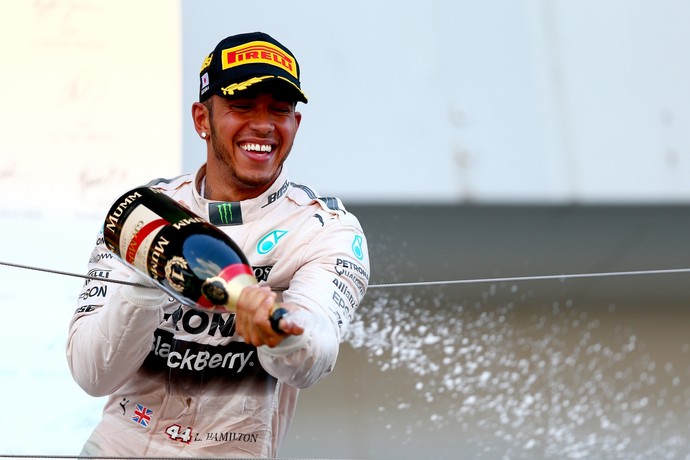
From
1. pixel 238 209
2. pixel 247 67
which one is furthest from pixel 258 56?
pixel 238 209

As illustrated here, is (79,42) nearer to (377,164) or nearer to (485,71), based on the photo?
(377,164)

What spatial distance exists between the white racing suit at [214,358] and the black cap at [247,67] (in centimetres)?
9

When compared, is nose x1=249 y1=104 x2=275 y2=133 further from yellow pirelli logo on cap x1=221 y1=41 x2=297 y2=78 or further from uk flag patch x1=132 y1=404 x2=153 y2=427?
uk flag patch x1=132 y1=404 x2=153 y2=427

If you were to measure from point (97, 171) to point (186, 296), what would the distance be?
2.60 ft

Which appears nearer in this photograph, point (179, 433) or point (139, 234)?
point (139, 234)

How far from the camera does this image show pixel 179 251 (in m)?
0.59

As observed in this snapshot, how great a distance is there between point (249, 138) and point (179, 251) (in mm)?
179

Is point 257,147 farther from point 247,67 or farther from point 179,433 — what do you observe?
point 179,433

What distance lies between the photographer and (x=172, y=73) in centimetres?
137

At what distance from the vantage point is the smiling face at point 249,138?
0.74 metres

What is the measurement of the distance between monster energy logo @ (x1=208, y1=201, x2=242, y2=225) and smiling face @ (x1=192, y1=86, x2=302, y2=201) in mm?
17

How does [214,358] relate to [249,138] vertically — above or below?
below

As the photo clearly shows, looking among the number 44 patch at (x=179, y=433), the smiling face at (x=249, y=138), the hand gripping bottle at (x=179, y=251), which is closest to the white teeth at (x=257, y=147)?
the smiling face at (x=249, y=138)

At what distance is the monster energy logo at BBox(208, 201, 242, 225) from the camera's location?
0.76 meters
